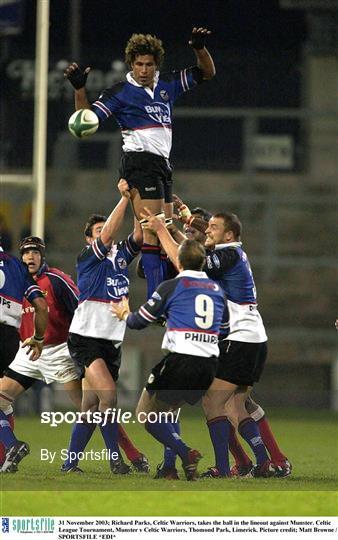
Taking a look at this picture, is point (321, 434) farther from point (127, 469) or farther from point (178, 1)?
point (178, 1)

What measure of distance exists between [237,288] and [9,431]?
162cm

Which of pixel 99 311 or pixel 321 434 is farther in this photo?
pixel 321 434

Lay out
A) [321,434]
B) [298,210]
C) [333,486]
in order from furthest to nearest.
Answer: [298,210]
[321,434]
[333,486]

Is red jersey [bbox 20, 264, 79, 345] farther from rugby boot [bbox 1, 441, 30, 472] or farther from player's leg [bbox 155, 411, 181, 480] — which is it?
player's leg [bbox 155, 411, 181, 480]

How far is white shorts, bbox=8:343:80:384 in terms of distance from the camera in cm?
880

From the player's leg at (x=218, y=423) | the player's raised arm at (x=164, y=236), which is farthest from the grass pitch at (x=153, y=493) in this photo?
the player's raised arm at (x=164, y=236)

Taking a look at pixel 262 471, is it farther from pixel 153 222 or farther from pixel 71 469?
pixel 153 222

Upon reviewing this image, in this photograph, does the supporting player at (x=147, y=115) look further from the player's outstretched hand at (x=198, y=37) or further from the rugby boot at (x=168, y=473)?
the rugby boot at (x=168, y=473)

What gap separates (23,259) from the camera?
8914mm

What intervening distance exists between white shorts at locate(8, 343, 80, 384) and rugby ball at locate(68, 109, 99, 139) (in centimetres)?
165

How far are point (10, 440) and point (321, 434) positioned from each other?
14.6 feet
